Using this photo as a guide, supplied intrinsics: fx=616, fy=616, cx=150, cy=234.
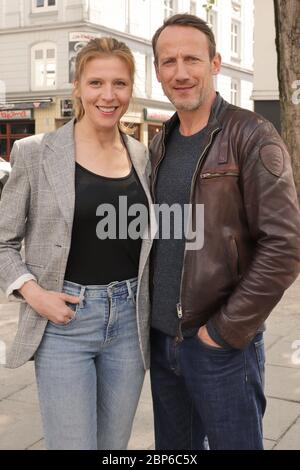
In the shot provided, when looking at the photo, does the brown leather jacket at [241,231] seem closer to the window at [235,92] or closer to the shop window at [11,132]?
the shop window at [11,132]

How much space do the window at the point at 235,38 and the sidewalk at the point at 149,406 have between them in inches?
1263

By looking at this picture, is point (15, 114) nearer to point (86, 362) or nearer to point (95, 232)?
point (95, 232)

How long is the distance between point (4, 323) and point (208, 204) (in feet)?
14.2

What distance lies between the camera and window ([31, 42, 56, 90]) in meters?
26.0

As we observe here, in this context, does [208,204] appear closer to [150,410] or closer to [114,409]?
[114,409]

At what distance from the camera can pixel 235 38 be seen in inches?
1412

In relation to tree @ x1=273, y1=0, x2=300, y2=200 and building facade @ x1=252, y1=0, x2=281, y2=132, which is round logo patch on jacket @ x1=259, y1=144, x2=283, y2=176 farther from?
building facade @ x1=252, y1=0, x2=281, y2=132

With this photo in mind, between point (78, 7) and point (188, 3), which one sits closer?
point (78, 7)

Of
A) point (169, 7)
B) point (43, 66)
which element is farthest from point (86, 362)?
point (169, 7)

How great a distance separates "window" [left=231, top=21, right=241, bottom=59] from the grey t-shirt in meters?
34.5

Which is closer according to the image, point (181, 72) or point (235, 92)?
point (181, 72)

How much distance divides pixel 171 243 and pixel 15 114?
85.0ft

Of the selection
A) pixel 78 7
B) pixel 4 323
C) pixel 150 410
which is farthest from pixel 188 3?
pixel 150 410
